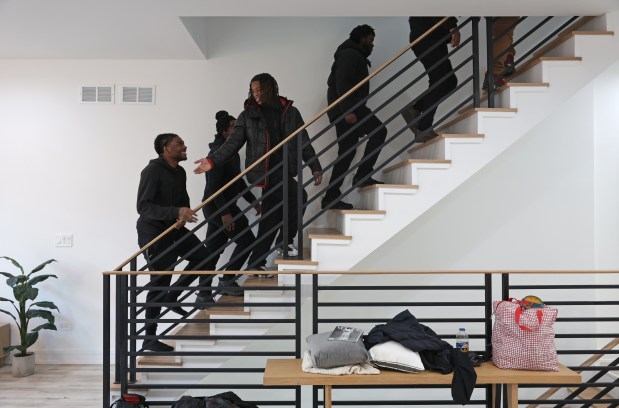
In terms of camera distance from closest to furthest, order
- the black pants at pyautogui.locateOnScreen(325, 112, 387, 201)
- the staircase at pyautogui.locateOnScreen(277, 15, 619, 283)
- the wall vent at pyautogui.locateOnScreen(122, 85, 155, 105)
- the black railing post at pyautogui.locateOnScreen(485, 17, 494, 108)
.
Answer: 1. the staircase at pyautogui.locateOnScreen(277, 15, 619, 283)
2. the black railing post at pyautogui.locateOnScreen(485, 17, 494, 108)
3. the black pants at pyautogui.locateOnScreen(325, 112, 387, 201)
4. the wall vent at pyautogui.locateOnScreen(122, 85, 155, 105)

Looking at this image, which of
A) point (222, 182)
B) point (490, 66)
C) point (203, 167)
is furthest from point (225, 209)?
point (490, 66)

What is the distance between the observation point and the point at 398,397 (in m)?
5.61

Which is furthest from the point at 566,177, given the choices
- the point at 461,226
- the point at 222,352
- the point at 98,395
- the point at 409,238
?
the point at 98,395

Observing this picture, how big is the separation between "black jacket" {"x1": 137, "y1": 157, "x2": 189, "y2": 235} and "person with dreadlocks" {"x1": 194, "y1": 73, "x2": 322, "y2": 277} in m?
0.28

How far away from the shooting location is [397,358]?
3332 mm

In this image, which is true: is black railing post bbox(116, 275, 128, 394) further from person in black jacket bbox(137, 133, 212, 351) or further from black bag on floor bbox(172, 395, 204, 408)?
black bag on floor bbox(172, 395, 204, 408)

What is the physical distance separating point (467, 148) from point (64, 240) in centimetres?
393

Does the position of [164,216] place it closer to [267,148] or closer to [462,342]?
[267,148]

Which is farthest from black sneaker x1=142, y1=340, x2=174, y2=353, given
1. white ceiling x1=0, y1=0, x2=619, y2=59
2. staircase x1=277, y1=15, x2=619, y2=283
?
white ceiling x1=0, y1=0, x2=619, y2=59

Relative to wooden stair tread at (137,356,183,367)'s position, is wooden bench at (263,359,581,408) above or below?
above

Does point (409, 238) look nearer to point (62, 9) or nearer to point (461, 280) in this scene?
point (461, 280)

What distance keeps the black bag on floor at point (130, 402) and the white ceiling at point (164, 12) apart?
258cm

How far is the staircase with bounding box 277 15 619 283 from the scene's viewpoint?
404 cm

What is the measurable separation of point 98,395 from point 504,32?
14.1 feet
